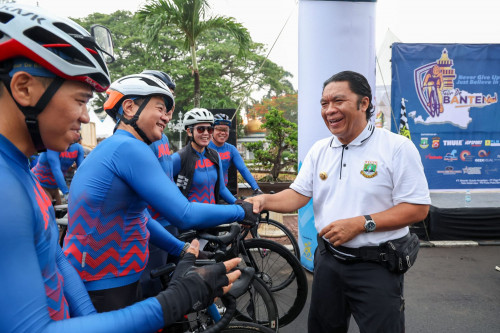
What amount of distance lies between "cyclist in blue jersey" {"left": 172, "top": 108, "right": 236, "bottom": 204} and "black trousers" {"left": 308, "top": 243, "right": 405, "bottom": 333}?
84.2 inches

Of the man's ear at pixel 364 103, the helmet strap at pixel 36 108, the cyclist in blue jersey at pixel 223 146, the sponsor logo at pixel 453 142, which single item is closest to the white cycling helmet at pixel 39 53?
the helmet strap at pixel 36 108

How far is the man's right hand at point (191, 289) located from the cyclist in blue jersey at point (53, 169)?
16.1ft

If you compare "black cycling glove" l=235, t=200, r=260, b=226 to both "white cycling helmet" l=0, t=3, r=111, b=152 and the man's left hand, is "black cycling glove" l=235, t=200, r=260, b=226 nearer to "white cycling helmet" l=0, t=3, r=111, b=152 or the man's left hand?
the man's left hand

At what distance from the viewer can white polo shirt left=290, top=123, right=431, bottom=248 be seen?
2.00 m

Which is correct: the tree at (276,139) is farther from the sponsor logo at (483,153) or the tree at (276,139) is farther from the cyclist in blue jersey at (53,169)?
the cyclist in blue jersey at (53,169)

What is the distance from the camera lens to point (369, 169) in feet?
6.84

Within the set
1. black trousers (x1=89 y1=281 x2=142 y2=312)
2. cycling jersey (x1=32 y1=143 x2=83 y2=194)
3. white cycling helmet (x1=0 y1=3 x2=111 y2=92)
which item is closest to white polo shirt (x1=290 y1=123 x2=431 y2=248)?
black trousers (x1=89 y1=281 x2=142 y2=312)

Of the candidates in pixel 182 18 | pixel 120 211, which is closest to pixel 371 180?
pixel 120 211

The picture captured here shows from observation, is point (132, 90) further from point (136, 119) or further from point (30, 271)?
point (30, 271)

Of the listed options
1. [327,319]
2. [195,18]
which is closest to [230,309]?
[327,319]

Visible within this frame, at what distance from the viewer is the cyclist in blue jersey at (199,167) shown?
4129 mm

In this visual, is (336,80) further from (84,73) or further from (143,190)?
(84,73)

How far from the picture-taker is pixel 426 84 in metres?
6.63

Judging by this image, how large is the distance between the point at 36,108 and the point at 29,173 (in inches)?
9.3
